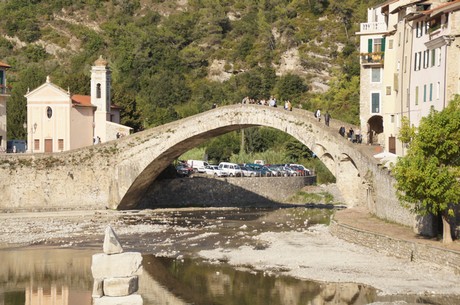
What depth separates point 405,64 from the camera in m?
51.5

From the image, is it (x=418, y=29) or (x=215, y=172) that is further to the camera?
(x=215, y=172)

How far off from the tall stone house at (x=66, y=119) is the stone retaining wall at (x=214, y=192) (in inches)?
185

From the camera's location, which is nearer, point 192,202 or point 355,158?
point 355,158

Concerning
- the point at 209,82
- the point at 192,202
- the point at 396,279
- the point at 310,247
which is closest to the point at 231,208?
the point at 192,202

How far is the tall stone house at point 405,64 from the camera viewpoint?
44031mm

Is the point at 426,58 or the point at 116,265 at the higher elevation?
the point at 426,58

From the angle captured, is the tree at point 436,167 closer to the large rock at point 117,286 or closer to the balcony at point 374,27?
the balcony at point 374,27

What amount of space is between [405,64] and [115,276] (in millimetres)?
37919

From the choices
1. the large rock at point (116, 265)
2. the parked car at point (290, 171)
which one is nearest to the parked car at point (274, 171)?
the parked car at point (290, 171)

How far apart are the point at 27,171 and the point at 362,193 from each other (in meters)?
21.6

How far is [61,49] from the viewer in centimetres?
13725

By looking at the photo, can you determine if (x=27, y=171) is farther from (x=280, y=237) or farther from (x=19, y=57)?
(x=19, y=57)

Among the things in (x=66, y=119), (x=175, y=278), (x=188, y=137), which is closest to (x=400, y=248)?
(x=175, y=278)

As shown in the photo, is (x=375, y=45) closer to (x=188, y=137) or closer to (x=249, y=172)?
(x=188, y=137)
